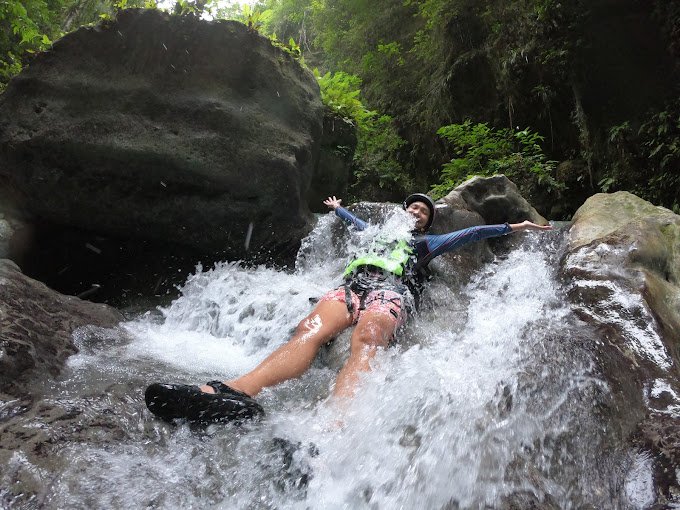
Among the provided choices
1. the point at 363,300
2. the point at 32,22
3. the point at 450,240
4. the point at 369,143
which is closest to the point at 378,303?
the point at 363,300

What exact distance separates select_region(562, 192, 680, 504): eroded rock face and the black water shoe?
7.31ft

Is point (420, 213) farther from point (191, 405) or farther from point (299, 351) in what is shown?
point (191, 405)

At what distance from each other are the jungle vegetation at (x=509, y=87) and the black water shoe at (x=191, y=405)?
17.9 feet

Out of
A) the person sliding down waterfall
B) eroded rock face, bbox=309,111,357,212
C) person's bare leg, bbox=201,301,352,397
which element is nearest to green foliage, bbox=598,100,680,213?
the person sliding down waterfall

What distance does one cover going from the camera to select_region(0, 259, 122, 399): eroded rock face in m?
2.87

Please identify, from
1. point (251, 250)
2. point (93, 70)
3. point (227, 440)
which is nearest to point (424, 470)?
point (227, 440)

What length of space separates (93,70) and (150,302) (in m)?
3.26

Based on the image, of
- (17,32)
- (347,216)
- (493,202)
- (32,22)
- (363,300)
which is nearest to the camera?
(363,300)

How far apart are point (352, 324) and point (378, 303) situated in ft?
0.98

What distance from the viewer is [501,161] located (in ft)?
28.0

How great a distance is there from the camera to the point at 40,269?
5.91m

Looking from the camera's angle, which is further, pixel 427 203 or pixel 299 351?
pixel 427 203

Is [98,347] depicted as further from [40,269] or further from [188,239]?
[40,269]

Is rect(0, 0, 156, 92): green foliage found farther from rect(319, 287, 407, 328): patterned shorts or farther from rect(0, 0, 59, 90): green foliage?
rect(319, 287, 407, 328): patterned shorts
